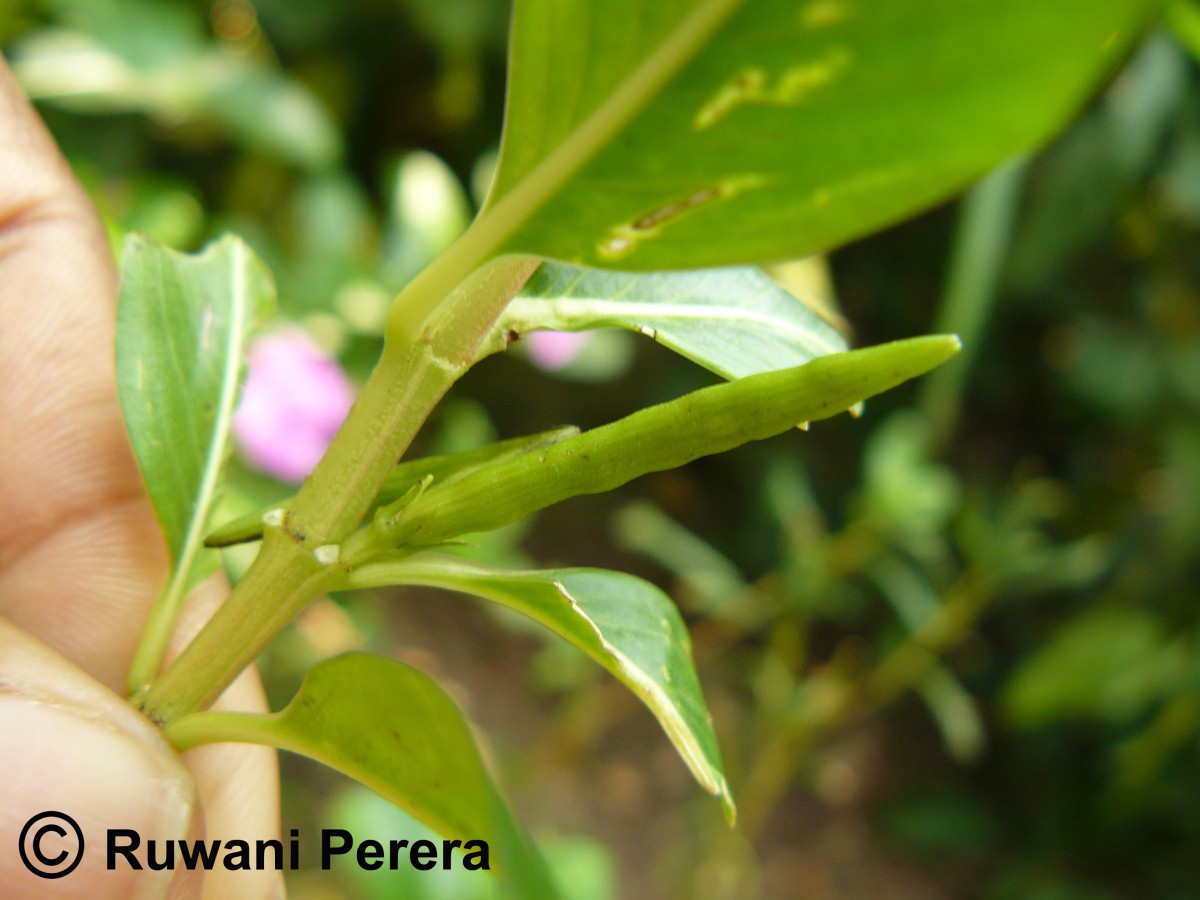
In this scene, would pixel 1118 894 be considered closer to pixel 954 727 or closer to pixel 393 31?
pixel 954 727

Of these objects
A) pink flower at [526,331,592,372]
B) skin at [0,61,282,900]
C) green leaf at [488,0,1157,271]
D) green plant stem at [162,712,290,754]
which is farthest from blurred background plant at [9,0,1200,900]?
green leaf at [488,0,1157,271]

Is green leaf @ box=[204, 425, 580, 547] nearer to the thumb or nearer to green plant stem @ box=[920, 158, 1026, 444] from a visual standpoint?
the thumb

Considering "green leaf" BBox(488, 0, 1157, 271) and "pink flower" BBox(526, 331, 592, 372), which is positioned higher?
"pink flower" BBox(526, 331, 592, 372)

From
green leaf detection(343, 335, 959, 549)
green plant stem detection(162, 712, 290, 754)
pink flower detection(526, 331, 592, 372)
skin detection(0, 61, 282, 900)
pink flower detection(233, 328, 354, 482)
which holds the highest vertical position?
pink flower detection(526, 331, 592, 372)

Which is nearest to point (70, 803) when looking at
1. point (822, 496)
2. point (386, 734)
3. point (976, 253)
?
point (386, 734)

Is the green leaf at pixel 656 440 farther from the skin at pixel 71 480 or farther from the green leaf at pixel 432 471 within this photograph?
the skin at pixel 71 480

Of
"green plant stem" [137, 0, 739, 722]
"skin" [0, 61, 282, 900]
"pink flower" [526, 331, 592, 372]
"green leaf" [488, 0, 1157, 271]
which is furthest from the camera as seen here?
"pink flower" [526, 331, 592, 372]
